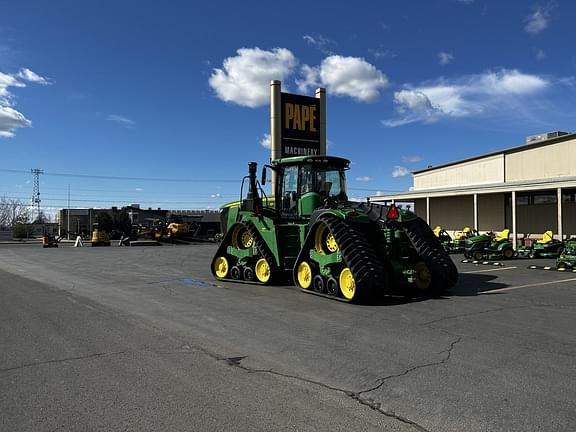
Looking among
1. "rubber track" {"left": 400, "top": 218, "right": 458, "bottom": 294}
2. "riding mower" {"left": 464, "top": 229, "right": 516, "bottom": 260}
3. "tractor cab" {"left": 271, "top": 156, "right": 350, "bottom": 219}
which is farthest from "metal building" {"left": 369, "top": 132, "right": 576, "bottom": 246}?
"tractor cab" {"left": 271, "top": 156, "right": 350, "bottom": 219}

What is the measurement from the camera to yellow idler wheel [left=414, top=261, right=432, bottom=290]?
439 inches

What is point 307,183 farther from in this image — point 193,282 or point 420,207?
point 420,207

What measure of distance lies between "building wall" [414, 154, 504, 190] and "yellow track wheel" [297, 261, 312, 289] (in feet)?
66.4

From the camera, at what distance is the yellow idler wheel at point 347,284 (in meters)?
9.92

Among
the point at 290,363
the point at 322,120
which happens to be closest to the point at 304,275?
the point at 290,363

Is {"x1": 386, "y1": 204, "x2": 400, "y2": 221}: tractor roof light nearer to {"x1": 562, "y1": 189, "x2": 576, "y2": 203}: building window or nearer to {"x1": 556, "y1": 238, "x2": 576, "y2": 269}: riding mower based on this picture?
{"x1": 556, "y1": 238, "x2": 576, "y2": 269}: riding mower

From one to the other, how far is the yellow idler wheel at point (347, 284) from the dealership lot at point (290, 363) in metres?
0.28

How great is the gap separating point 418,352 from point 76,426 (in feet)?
13.0

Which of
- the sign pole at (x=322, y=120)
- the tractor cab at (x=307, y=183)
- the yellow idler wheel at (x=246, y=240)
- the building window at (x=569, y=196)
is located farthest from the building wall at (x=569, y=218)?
the yellow idler wheel at (x=246, y=240)

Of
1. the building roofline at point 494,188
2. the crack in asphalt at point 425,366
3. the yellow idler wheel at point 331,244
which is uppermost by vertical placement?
the building roofline at point 494,188

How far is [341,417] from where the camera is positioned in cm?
419

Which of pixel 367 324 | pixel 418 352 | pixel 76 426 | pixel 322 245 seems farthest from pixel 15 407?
pixel 322 245

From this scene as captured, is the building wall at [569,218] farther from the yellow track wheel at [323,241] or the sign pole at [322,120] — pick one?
the yellow track wheel at [323,241]

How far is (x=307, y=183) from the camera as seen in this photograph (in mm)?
12977
